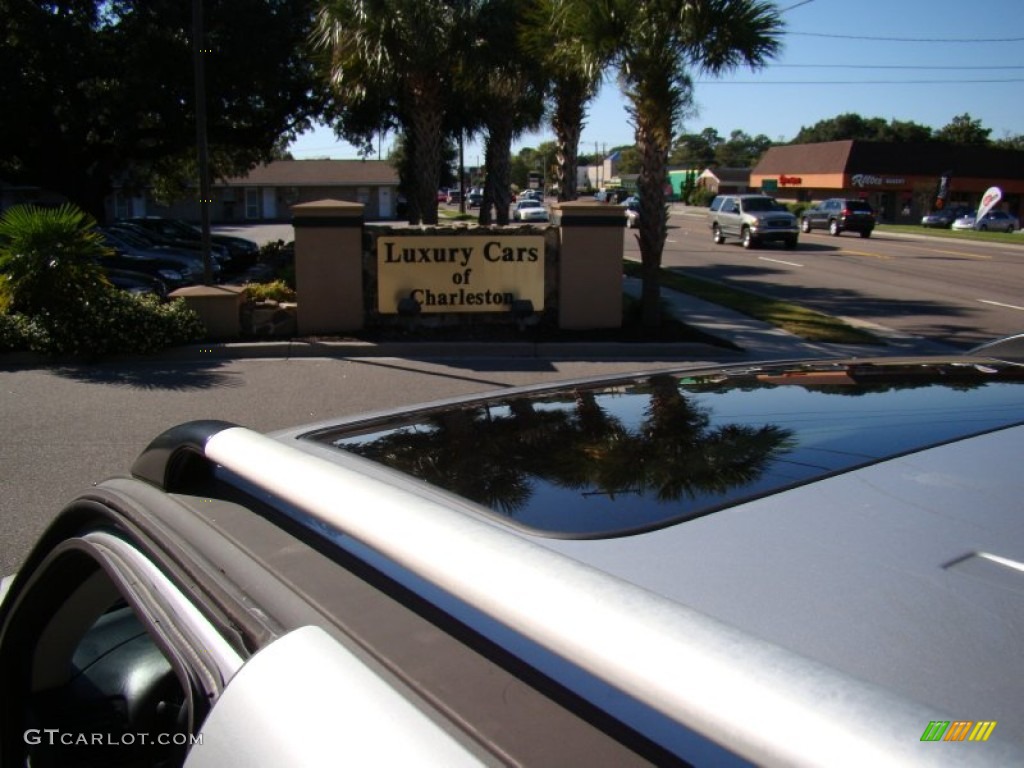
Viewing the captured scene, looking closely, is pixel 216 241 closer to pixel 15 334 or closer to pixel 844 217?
pixel 15 334

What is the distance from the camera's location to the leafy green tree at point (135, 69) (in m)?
23.0

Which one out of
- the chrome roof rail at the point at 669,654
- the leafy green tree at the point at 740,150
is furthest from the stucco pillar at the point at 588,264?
the leafy green tree at the point at 740,150

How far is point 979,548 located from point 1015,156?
259 feet

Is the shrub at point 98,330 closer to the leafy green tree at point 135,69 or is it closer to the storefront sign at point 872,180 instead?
the leafy green tree at point 135,69

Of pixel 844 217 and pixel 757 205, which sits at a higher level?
pixel 757 205

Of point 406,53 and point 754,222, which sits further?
point 754,222

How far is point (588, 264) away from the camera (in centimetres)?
1333

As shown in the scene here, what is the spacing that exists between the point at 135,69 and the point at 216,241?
15.3 feet

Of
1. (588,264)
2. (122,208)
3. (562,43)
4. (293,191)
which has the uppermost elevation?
(562,43)

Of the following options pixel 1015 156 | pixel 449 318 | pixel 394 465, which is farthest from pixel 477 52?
pixel 1015 156

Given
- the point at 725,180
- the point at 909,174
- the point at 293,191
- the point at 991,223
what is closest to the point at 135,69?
the point at 293,191

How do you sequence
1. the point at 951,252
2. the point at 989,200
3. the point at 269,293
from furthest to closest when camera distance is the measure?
1. the point at 989,200
2. the point at 951,252
3. the point at 269,293

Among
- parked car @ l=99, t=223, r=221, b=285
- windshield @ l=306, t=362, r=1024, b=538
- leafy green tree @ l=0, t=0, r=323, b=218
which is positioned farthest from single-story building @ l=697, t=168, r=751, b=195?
windshield @ l=306, t=362, r=1024, b=538

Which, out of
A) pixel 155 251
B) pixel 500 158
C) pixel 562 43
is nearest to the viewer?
pixel 562 43
